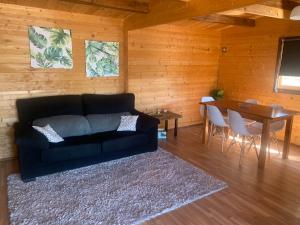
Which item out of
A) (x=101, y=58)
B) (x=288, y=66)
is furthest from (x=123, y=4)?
(x=288, y=66)

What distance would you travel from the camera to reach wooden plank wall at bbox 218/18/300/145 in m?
4.29

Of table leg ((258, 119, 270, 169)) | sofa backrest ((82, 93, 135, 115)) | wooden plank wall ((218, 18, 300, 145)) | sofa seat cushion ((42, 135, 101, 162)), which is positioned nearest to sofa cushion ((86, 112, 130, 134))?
sofa backrest ((82, 93, 135, 115))

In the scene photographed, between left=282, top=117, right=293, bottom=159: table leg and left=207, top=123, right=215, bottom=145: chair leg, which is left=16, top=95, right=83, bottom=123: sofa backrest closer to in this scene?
left=207, top=123, right=215, bottom=145: chair leg

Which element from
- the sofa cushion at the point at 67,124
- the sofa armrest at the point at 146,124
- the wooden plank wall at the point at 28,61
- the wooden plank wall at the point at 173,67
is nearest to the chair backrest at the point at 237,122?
the sofa armrest at the point at 146,124

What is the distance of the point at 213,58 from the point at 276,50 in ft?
4.61

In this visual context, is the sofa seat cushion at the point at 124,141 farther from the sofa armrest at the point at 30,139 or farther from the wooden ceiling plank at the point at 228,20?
the wooden ceiling plank at the point at 228,20

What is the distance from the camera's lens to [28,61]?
353cm

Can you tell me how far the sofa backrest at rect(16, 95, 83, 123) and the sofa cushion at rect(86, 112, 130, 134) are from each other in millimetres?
289

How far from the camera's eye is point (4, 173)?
313 cm

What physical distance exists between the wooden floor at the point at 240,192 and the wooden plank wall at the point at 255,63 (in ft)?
3.62

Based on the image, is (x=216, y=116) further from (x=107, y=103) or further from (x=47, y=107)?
(x=47, y=107)

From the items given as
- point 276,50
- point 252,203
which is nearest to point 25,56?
point 252,203

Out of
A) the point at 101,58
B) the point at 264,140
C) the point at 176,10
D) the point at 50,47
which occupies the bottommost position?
the point at 264,140

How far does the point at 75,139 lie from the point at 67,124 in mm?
260
